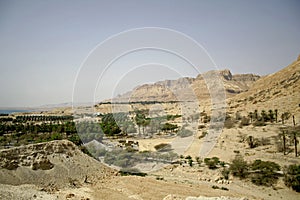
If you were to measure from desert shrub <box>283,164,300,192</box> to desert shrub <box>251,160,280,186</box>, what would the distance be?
33.1 inches

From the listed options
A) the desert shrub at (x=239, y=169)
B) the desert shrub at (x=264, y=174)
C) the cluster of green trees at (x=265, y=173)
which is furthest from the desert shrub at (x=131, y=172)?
the desert shrub at (x=264, y=174)

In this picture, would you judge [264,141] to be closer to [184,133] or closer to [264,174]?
[264,174]

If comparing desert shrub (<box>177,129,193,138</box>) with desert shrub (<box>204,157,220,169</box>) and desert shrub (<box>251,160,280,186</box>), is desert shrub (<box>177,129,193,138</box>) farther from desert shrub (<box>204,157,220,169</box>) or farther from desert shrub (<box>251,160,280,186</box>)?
desert shrub (<box>251,160,280,186</box>)

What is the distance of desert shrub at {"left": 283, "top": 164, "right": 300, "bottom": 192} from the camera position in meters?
15.7

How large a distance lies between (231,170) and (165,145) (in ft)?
44.5

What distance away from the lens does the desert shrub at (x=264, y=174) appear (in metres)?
17.1

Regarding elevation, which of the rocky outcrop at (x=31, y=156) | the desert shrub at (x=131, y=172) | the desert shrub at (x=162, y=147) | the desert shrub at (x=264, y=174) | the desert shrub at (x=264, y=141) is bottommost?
the desert shrub at (x=131, y=172)

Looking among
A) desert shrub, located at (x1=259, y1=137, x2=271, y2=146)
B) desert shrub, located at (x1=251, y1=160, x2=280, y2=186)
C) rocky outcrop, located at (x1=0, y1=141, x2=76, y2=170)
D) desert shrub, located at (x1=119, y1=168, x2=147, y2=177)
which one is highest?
rocky outcrop, located at (x1=0, y1=141, x2=76, y2=170)

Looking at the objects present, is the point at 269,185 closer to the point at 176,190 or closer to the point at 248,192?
the point at 248,192

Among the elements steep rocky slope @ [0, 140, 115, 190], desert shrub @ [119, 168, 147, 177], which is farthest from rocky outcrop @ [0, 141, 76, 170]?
desert shrub @ [119, 168, 147, 177]

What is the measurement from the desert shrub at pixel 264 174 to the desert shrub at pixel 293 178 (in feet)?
2.76

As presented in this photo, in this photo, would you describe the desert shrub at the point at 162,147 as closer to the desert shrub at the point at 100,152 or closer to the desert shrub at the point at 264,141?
the desert shrub at the point at 100,152

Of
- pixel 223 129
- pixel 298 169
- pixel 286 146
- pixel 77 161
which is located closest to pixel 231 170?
pixel 298 169

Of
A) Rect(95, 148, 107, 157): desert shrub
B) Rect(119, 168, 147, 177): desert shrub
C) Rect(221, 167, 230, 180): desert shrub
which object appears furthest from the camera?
Rect(95, 148, 107, 157): desert shrub
